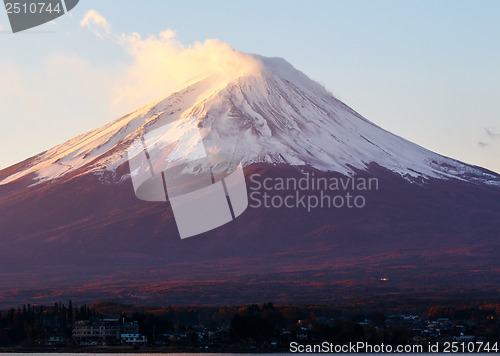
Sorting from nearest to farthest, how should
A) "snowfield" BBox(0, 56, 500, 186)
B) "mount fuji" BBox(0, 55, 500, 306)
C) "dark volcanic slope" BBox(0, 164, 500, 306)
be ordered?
"dark volcanic slope" BBox(0, 164, 500, 306) < "mount fuji" BBox(0, 55, 500, 306) < "snowfield" BBox(0, 56, 500, 186)

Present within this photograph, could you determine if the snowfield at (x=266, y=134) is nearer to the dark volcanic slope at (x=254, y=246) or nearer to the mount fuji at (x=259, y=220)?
the mount fuji at (x=259, y=220)

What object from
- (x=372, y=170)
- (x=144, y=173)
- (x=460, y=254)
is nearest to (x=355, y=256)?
(x=460, y=254)

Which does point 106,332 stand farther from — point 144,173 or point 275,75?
point 275,75

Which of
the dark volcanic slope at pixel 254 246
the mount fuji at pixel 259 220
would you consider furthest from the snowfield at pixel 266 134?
the dark volcanic slope at pixel 254 246

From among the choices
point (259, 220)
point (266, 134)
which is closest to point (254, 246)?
point (259, 220)

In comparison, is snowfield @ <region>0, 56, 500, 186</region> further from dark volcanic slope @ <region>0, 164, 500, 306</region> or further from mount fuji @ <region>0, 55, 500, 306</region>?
dark volcanic slope @ <region>0, 164, 500, 306</region>

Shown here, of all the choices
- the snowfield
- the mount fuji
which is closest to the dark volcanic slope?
the mount fuji
